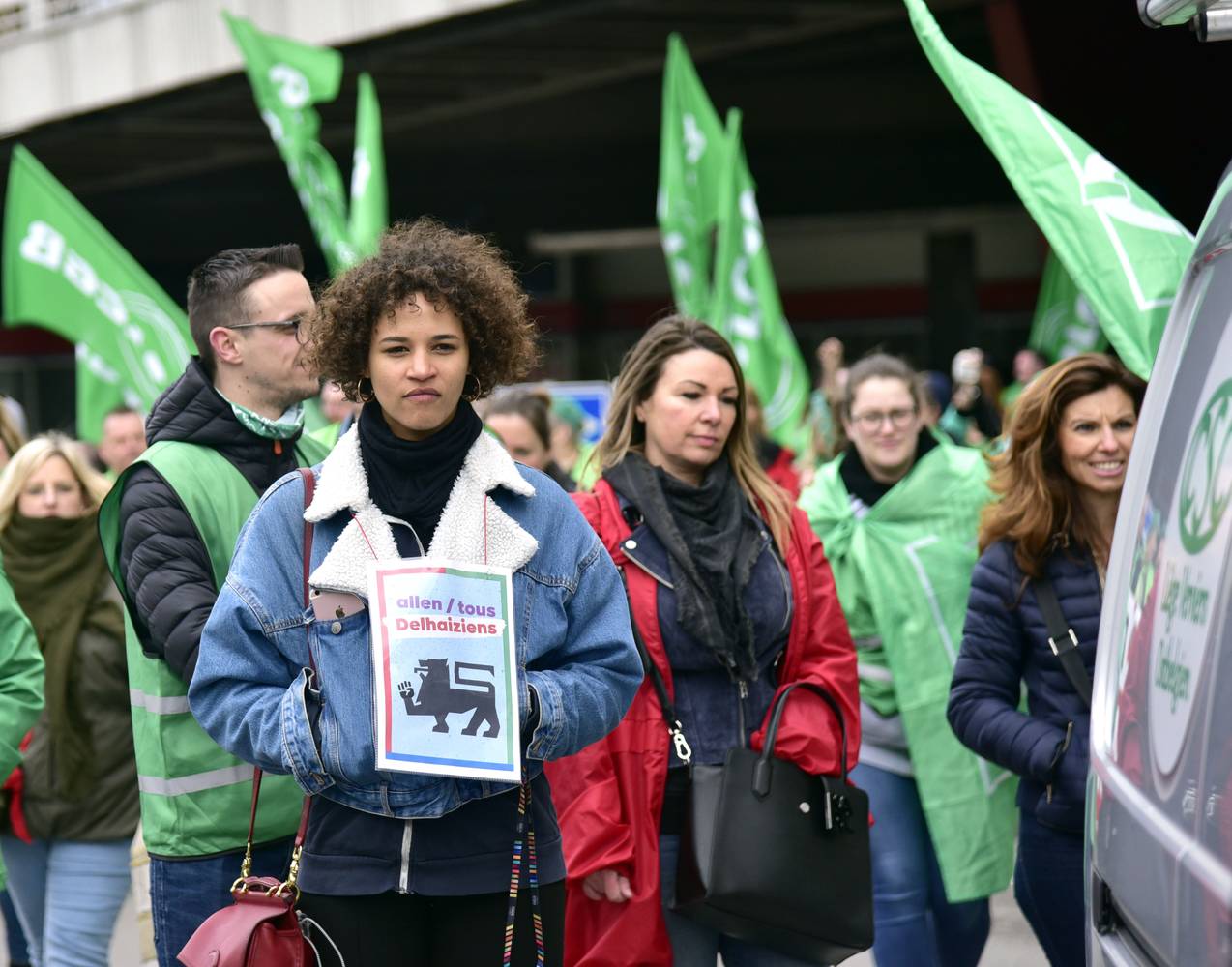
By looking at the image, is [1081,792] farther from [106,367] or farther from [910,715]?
[106,367]

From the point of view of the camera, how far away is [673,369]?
14.3ft

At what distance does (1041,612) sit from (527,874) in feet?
5.53

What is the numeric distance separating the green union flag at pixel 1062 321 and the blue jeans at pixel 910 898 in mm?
6767

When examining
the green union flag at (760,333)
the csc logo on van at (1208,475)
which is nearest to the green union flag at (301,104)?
the green union flag at (760,333)

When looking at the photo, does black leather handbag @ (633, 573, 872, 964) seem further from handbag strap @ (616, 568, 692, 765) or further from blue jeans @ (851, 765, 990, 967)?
blue jeans @ (851, 765, 990, 967)

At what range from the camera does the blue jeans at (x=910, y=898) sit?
5051mm

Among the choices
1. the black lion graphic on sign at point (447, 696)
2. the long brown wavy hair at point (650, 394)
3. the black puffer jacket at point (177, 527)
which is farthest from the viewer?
the long brown wavy hair at point (650, 394)

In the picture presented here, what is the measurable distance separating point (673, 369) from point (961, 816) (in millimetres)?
1626

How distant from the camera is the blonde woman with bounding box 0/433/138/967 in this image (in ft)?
16.6

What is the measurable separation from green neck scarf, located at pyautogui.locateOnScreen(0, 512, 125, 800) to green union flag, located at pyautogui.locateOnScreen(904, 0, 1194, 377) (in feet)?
8.80

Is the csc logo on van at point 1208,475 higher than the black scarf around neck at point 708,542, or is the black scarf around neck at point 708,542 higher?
the csc logo on van at point 1208,475

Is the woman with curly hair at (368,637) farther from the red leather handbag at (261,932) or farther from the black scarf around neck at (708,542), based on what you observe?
the black scarf around neck at (708,542)

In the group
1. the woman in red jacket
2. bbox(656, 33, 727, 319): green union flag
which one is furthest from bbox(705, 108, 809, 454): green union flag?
the woman in red jacket

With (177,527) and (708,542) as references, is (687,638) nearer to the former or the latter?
(708,542)
